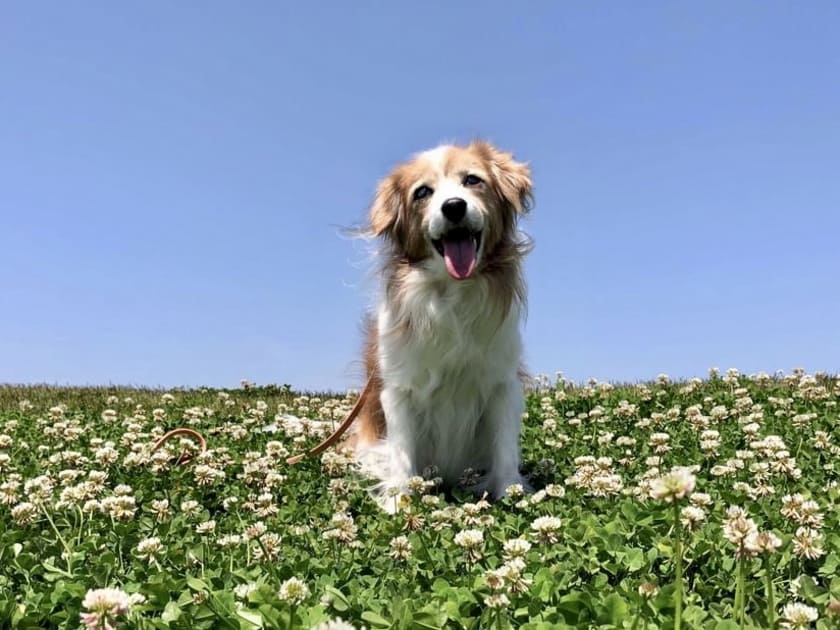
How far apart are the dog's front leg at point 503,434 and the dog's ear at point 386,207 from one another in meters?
1.56

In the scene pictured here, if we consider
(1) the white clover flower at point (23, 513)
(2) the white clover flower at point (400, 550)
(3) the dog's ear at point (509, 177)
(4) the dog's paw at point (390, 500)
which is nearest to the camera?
(2) the white clover flower at point (400, 550)

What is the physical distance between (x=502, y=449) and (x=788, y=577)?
9.30 feet

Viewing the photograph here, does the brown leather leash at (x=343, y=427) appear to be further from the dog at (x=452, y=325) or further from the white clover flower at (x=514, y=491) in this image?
the white clover flower at (x=514, y=491)

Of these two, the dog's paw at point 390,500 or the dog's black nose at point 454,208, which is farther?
the dog's black nose at point 454,208

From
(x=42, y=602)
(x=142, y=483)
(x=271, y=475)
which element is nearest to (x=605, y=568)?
(x=42, y=602)

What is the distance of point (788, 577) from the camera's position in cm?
331

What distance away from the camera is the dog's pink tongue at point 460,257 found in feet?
19.6

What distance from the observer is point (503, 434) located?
606 cm

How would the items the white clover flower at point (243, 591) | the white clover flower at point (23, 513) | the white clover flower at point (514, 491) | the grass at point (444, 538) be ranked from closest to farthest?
1. the grass at point (444, 538)
2. the white clover flower at point (243, 591)
3. the white clover flower at point (23, 513)
4. the white clover flower at point (514, 491)

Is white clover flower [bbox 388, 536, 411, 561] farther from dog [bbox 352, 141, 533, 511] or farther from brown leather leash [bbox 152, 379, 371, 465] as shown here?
brown leather leash [bbox 152, 379, 371, 465]

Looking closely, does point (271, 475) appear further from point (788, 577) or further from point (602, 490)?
point (788, 577)

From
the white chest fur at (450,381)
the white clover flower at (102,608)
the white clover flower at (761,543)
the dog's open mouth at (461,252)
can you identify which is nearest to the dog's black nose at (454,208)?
the dog's open mouth at (461,252)

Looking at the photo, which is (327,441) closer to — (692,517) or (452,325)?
(452,325)

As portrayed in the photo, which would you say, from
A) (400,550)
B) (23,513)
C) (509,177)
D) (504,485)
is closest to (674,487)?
(400,550)
